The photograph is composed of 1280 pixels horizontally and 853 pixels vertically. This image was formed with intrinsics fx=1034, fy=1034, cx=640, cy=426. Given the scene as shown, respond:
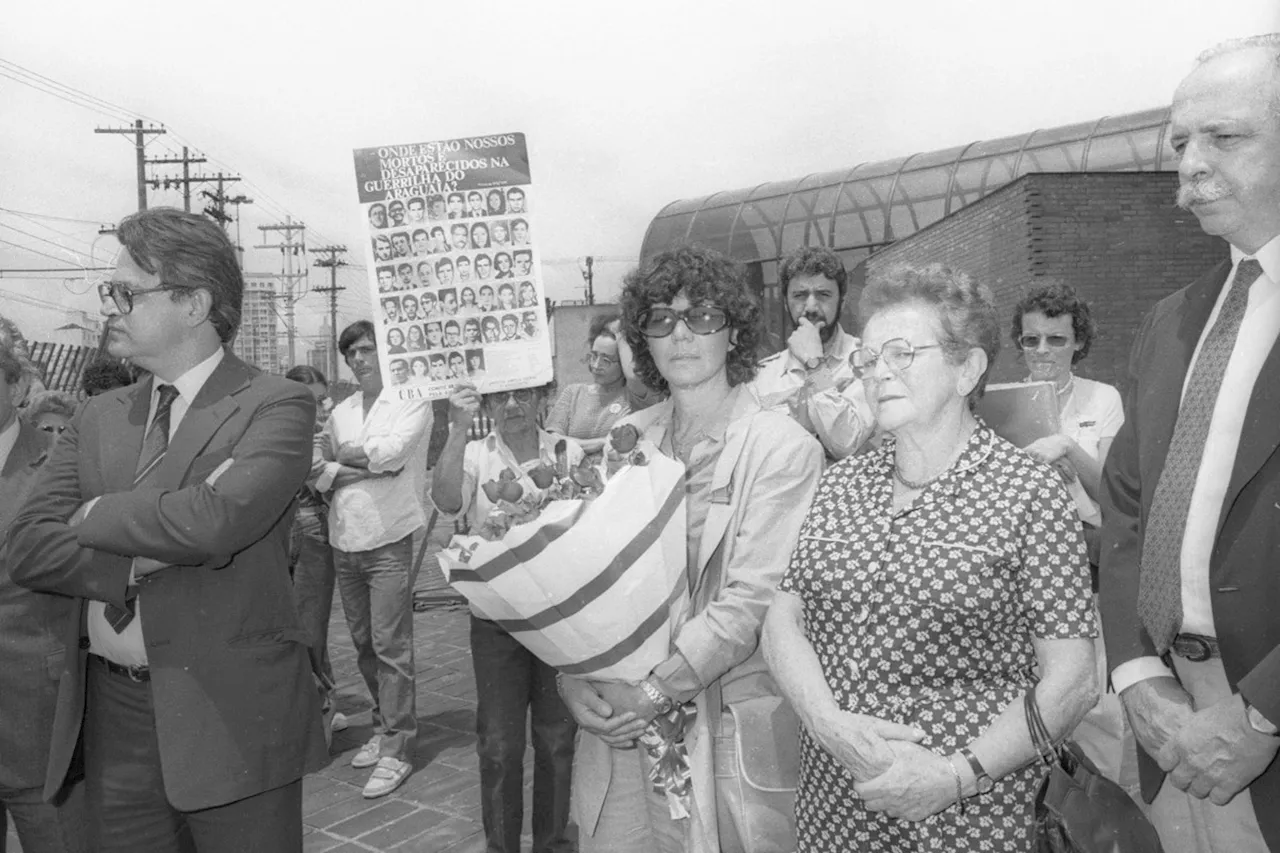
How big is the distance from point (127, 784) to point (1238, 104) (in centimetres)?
289

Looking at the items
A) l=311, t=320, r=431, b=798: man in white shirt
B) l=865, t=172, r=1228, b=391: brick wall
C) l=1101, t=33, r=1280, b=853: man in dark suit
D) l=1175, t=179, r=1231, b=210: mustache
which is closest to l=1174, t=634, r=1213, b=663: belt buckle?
l=1101, t=33, r=1280, b=853: man in dark suit

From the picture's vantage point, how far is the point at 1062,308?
4301 millimetres

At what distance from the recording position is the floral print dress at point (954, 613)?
2.01 meters

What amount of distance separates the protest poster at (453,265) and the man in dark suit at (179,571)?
86 cm

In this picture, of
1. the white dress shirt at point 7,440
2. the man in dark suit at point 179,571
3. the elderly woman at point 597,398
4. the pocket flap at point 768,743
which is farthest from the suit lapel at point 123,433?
the elderly woman at point 597,398

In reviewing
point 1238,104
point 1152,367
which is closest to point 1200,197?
point 1238,104

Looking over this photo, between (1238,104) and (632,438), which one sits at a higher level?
(1238,104)

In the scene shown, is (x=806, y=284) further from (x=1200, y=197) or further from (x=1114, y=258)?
(x=1114, y=258)

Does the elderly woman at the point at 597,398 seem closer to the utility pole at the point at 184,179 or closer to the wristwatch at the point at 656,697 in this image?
the wristwatch at the point at 656,697

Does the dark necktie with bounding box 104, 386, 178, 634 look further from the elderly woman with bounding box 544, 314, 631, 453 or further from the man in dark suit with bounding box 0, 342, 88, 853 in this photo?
the elderly woman with bounding box 544, 314, 631, 453

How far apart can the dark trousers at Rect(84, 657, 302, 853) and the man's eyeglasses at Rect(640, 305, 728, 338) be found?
1516mm

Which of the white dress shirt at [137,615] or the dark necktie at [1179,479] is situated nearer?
the dark necktie at [1179,479]

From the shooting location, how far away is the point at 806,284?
4219mm

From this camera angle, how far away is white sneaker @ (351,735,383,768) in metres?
5.16
